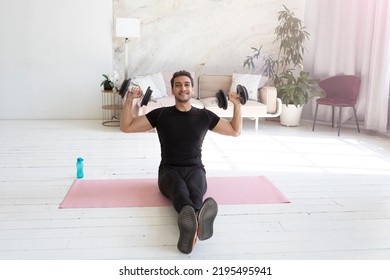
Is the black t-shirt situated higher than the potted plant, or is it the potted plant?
the potted plant

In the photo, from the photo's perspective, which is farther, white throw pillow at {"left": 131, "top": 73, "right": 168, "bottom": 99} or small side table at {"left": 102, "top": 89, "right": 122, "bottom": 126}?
small side table at {"left": 102, "top": 89, "right": 122, "bottom": 126}

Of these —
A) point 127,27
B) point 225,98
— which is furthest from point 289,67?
point 225,98

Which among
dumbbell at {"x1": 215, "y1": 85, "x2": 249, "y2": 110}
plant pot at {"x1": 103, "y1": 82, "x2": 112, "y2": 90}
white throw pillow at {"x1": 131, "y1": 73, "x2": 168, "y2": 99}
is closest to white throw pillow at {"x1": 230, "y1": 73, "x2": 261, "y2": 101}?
white throw pillow at {"x1": 131, "y1": 73, "x2": 168, "y2": 99}

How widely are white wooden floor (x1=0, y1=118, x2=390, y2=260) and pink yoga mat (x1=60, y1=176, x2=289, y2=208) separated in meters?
0.09

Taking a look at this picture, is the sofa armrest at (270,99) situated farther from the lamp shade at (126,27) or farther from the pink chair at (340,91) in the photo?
the lamp shade at (126,27)

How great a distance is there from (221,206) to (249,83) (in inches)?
118

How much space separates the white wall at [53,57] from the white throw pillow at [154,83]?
89cm

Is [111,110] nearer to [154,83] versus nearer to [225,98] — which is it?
[154,83]

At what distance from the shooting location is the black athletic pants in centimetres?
234

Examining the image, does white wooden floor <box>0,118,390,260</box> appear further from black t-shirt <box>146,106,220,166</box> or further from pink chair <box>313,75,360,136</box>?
pink chair <box>313,75,360,136</box>

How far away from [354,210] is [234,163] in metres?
1.31

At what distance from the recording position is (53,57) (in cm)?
568
